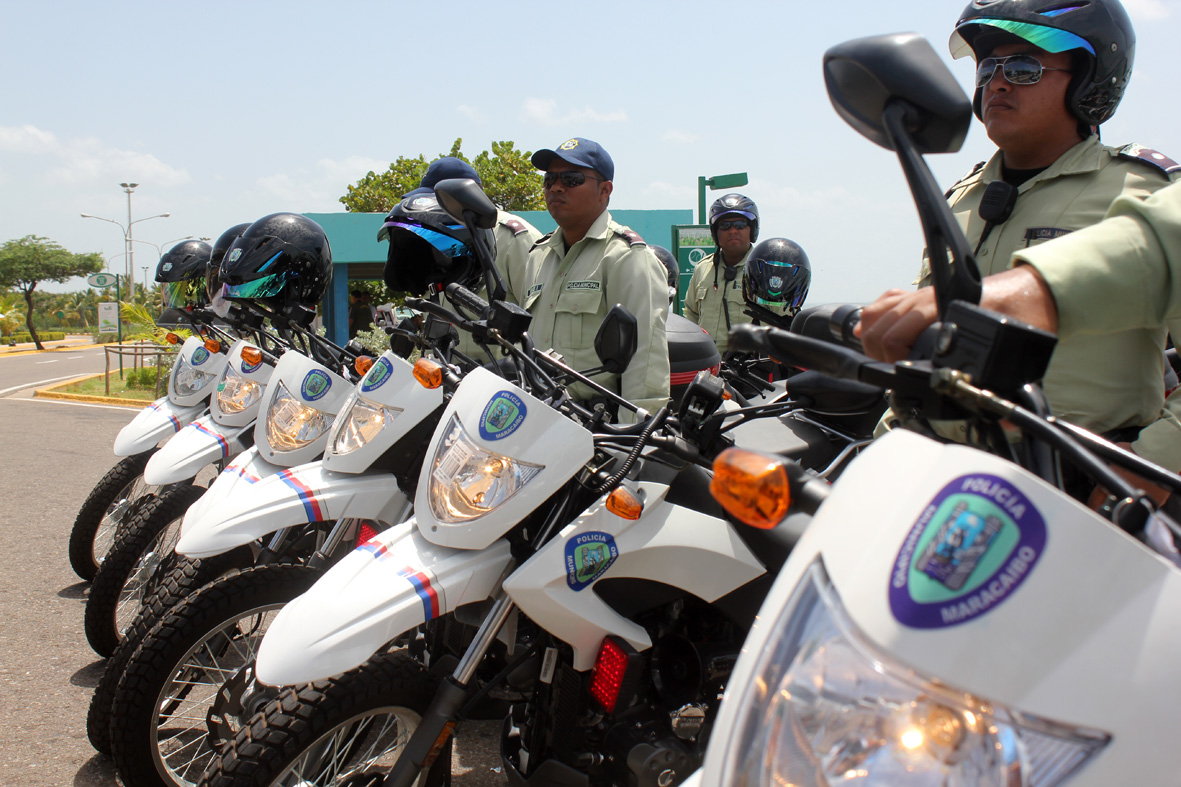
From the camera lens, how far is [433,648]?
2.59 meters

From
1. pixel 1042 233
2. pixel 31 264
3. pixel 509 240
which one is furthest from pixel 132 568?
pixel 31 264

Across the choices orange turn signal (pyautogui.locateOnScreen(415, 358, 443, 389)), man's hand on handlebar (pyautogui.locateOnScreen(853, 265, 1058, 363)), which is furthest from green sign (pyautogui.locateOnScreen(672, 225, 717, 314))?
man's hand on handlebar (pyautogui.locateOnScreen(853, 265, 1058, 363))

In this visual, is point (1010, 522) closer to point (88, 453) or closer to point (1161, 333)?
point (1161, 333)

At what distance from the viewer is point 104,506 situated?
4.23 metres

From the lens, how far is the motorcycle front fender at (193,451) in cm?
349

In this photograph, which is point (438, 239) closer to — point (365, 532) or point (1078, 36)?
point (365, 532)

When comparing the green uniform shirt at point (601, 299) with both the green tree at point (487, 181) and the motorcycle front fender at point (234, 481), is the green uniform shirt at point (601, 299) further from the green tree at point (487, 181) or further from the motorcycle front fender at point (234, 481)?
the green tree at point (487, 181)

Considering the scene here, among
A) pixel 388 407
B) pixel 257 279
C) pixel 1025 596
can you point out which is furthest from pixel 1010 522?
pixel 257 279

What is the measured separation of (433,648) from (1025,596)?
2115 mm

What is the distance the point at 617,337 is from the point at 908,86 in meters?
1.28

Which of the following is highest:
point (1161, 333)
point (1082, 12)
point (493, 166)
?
point (493, 166)

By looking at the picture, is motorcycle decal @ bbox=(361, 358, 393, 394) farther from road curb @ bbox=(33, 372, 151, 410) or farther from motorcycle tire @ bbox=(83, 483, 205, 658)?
road curb @ bbox=(33, 372, 151, 410)

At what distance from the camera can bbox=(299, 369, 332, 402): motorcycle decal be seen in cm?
327

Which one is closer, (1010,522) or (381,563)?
(1010,522)
